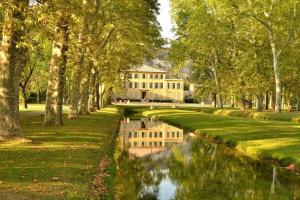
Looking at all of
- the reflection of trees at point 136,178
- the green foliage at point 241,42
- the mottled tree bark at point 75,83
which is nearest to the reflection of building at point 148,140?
the reflection of trees at point 136,178

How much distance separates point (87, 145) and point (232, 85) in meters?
53.2

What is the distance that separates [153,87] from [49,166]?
440 feet

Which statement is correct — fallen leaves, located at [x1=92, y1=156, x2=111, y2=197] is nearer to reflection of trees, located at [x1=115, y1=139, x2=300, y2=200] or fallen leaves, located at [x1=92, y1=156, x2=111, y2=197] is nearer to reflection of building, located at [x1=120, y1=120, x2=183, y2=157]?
reflection of trees, located at [x1=115, y1=139, x2=300, y2=200]

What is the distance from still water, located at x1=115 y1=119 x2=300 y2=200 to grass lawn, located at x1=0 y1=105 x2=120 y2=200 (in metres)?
1.38

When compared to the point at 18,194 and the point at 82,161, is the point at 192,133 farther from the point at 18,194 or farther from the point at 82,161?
the point at 18,194

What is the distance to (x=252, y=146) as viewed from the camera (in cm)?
2808

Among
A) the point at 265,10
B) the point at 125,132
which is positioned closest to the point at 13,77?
→ the point at 125,132

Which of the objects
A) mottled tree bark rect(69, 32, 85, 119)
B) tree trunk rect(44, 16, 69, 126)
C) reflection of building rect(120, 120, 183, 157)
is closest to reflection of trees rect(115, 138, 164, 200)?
reflection of building rect(120, 120, 183, 157)

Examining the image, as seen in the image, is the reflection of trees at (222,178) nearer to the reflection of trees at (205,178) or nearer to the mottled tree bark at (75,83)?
the reflection of trees at (205,178)

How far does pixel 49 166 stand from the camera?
53.2ft

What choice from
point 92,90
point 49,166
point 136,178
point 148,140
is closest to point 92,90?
point 92,90

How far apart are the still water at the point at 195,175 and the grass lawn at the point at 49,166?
4.52 feet

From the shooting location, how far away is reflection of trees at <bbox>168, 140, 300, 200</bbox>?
1652 centimetres

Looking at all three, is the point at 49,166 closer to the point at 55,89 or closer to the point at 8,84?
the point at 8,84
